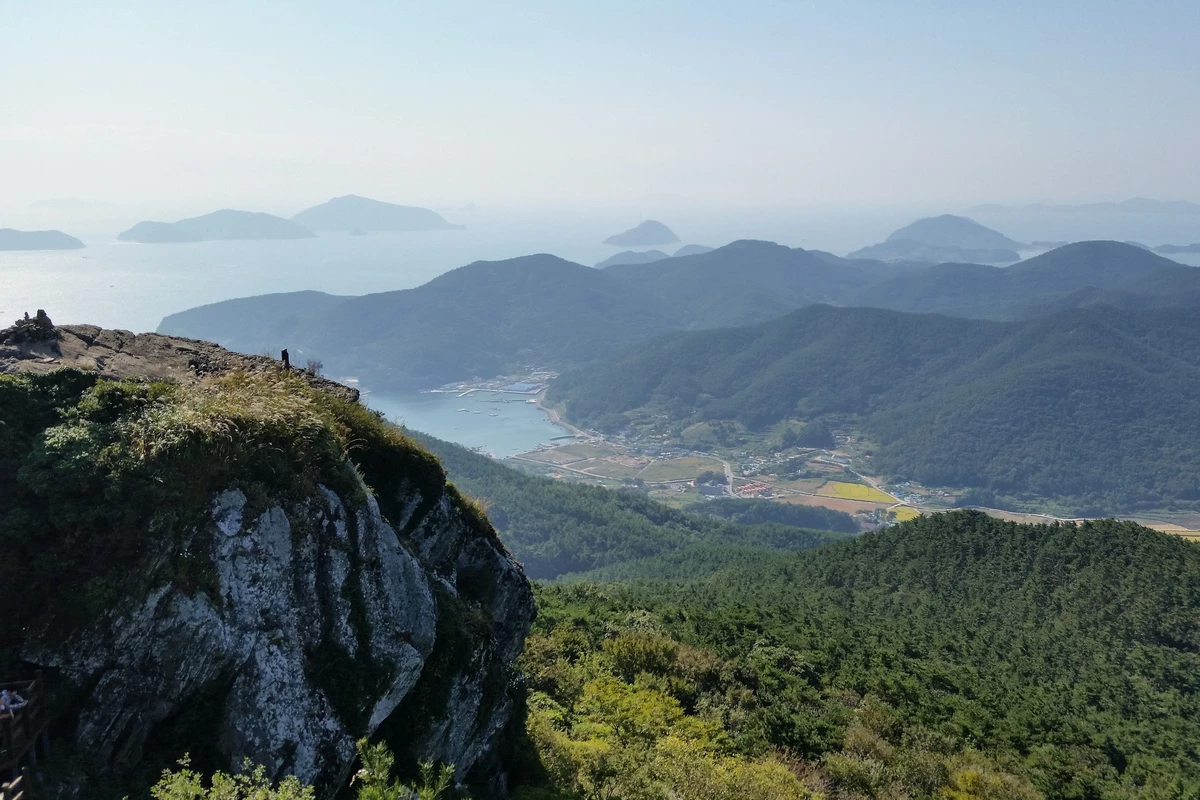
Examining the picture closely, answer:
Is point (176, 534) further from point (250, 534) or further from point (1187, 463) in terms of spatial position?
point (1187, 463)

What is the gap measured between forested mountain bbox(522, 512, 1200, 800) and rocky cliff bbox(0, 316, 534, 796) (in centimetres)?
554

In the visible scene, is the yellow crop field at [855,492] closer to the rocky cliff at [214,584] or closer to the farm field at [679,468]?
the farm field at [679,468]

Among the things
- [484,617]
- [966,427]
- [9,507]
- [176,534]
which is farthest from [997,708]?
[966,427]

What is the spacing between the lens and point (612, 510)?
103 metres

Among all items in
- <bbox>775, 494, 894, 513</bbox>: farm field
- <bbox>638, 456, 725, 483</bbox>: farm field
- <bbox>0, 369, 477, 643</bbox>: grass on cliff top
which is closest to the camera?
<bbox>0, 369, 477, 643</bbox>: grass on cliff top

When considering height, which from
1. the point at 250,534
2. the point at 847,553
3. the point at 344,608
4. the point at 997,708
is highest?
the point at 250,534

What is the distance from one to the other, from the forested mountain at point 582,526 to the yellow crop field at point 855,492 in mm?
43819

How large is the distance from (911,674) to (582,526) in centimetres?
7447

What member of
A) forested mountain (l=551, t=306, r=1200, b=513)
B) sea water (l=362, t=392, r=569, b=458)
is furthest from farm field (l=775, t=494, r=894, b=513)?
sea water (l=362, t=392, r=569, b=458)

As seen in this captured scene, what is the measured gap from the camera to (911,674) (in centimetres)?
2692

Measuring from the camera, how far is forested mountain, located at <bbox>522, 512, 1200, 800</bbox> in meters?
17.1

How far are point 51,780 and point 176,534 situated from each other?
2668 mm

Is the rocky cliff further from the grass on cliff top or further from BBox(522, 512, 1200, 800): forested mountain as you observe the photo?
BBox(522, 512, 1200, 800): forested mountain

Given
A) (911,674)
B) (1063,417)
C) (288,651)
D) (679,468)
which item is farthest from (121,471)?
(1063,417)
